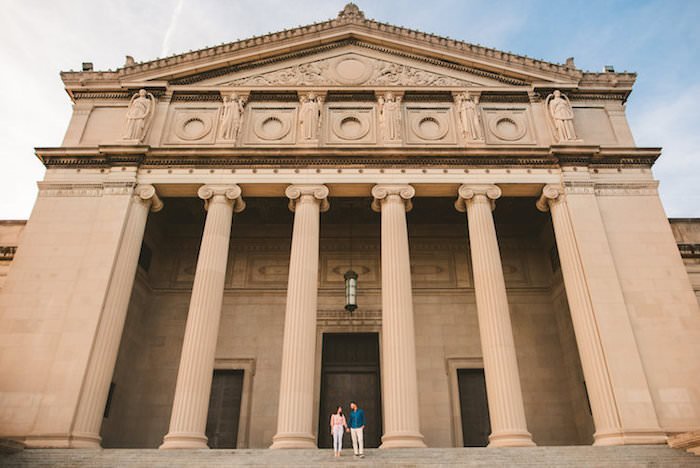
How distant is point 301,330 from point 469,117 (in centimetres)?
1053

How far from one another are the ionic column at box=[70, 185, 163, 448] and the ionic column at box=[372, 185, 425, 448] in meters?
8.31

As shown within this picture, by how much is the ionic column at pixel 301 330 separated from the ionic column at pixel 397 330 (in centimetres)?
220

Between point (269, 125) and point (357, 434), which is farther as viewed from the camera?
point (269, 125)

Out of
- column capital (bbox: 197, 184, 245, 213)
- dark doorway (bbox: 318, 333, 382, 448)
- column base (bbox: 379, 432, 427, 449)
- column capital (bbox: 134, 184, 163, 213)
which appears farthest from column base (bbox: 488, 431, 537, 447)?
column capital (bbox: 134, 184, 163, 213)

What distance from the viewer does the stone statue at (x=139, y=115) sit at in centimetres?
1981

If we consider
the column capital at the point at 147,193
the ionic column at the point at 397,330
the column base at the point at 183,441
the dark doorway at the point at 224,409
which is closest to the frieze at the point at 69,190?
the column capital at the point at 147,193

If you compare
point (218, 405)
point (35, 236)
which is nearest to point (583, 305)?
point (218, 405)

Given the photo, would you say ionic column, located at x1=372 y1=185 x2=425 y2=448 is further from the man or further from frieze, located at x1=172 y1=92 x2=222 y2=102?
frieze, located at x1=172 y1=92 x2=222 y2=102

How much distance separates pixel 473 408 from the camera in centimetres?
2000

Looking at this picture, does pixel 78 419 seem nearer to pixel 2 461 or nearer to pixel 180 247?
pixel 2 461

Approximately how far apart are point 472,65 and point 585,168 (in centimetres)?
624

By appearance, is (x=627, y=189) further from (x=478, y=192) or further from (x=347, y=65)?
(x=347, y=65)

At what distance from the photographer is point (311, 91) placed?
21.0 metres

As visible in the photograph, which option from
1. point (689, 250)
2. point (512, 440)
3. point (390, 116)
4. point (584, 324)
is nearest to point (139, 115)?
point (390, 116)
